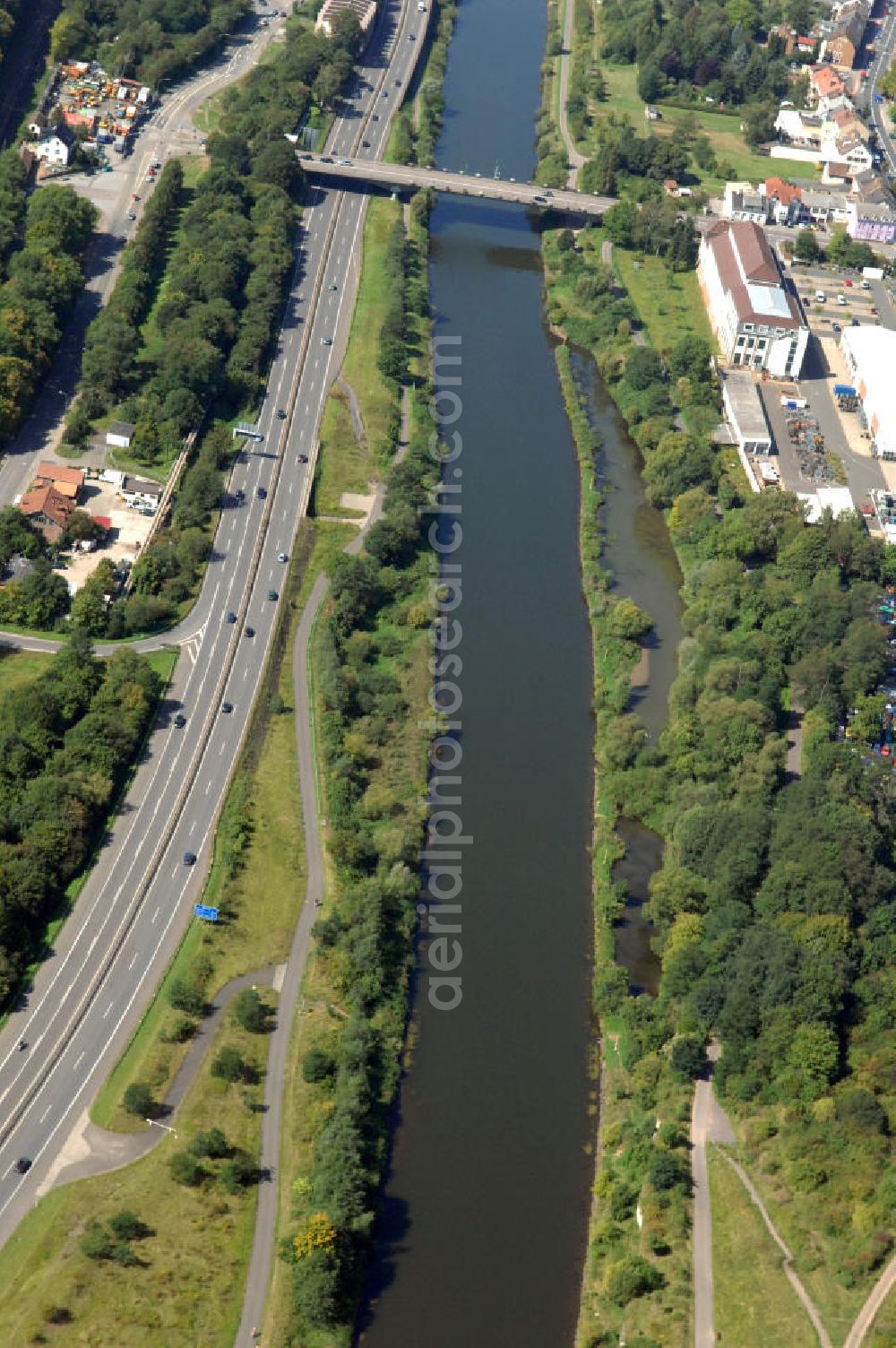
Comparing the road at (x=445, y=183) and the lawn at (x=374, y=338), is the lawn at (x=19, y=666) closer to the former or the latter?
the lawn at (x=374, y=338)

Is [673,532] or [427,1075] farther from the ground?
[673,532]

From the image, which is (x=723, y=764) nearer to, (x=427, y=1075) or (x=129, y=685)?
(x=427, y=1075)

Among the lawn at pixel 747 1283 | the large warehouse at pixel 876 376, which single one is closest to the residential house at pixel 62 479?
the large warehouse at pixel 876 376

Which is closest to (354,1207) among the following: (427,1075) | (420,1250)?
(420,1250)

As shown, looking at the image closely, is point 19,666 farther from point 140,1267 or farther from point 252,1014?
point 140,1267

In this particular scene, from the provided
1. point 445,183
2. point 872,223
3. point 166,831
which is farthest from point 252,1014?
point 872,223

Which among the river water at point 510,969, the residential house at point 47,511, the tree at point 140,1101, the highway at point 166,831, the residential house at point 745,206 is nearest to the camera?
the river water at point 510,969
